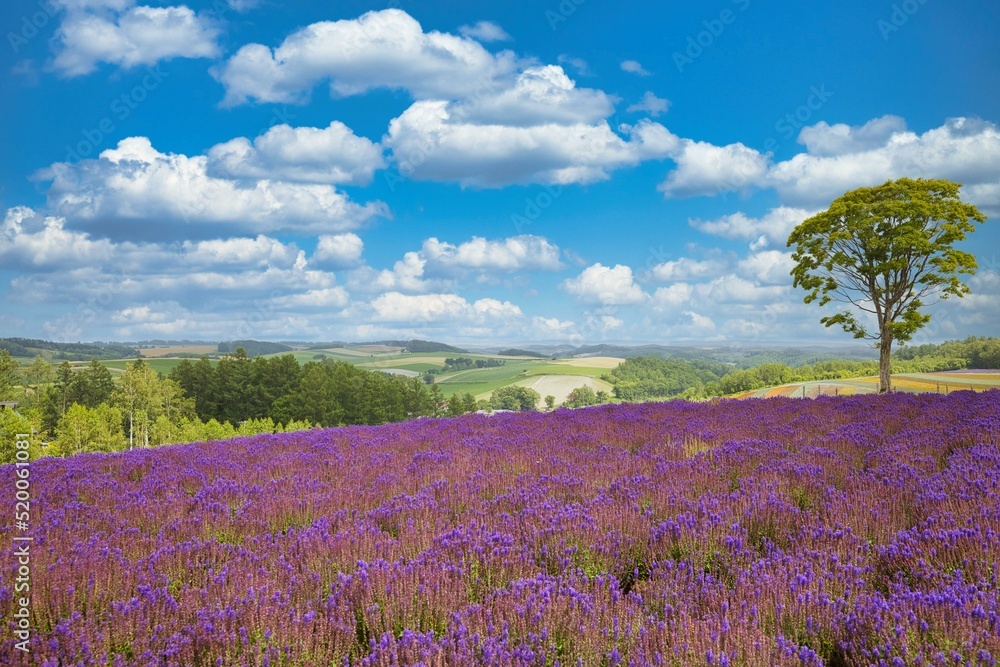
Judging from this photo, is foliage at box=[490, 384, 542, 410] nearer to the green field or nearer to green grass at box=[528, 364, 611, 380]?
green grass at box=[528, 364, 611, 380]

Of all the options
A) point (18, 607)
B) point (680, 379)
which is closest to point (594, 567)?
point (18, 607)

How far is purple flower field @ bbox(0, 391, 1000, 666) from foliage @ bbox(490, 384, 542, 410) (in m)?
94.0

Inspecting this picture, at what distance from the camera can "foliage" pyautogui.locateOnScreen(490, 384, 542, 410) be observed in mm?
99938

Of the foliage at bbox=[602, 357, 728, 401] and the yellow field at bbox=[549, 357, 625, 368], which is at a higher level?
the yellow field at bbox=[549, 357, 625, 368]

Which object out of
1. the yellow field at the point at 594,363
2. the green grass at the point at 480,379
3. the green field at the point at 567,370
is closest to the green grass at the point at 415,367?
the green grass at the point at 480,379

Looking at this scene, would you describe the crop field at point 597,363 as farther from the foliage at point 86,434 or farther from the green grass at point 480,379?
the foliage at point 86,434

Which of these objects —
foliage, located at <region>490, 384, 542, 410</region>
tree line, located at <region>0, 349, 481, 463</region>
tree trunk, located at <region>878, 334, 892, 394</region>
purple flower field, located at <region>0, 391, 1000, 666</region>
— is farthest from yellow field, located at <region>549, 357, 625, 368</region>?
purple flower field, located at <region>0, 391, 1000, 666</region>

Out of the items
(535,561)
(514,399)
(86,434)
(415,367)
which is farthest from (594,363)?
(535,561)

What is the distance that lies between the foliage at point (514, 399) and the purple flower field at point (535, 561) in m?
94.0

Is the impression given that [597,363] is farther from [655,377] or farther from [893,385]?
[893,385]

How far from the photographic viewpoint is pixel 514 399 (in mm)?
100625

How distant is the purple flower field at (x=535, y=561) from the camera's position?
2268 mm

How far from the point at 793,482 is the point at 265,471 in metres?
4.84

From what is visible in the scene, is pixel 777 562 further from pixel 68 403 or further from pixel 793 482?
pixel 68 403
